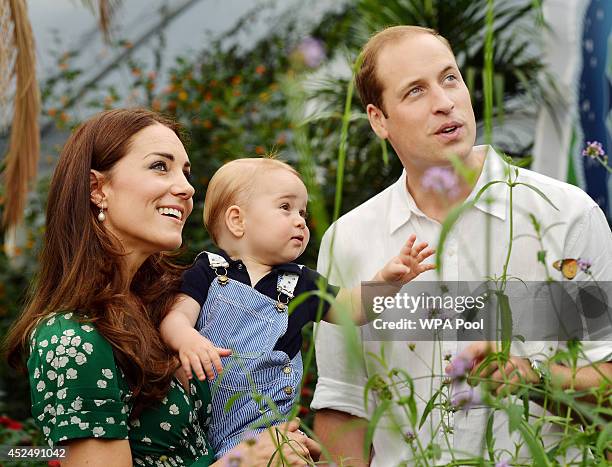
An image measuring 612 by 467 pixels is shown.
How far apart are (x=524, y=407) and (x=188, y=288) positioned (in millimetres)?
1166

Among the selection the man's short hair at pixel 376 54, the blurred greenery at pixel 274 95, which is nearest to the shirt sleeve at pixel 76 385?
the man's short hair at pixel 376 54

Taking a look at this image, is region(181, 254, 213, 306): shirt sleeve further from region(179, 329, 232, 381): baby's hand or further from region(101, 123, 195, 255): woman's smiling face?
region(179, 329, 232, 381): baby's hand

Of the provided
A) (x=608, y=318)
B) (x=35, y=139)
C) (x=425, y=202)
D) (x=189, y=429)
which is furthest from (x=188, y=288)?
(x=35, y=139)

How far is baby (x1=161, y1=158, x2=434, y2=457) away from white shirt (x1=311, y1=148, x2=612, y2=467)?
13cm

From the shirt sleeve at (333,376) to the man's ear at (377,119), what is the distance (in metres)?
0.31

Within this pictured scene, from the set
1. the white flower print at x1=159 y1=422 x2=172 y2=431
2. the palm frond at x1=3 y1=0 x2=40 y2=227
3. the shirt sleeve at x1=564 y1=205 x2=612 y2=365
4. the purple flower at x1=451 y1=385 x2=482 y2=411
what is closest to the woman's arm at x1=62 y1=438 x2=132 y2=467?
the white flower print at x1=159 y1=422 x2=172 y2=431

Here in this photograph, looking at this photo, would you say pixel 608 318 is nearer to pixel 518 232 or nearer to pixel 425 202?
pixel 518 232

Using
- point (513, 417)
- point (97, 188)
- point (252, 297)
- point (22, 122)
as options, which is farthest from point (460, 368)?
point (22, 122)

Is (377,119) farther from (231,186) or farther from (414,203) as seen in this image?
(231,186)

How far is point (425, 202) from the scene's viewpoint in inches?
109

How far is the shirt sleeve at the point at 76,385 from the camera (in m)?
2.07

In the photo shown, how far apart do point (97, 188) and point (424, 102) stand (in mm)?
868

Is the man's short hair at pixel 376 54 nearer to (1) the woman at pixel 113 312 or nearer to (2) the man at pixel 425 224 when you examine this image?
(2) the man at pixel 425 224

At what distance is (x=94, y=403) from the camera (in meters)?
2.08
